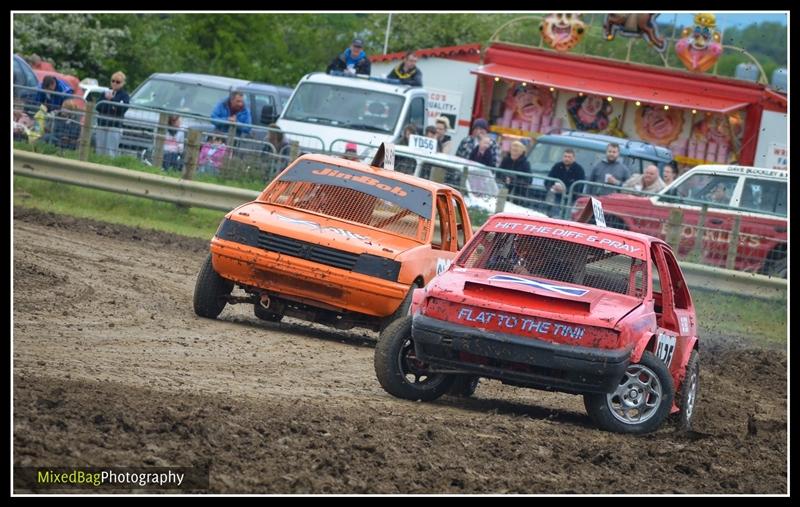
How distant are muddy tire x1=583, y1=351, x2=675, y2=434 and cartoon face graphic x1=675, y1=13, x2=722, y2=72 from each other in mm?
21879

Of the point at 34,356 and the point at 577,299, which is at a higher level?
the point at 577,299

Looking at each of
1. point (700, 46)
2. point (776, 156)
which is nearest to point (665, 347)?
point (776, 156)

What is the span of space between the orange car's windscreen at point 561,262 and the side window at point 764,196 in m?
9.32

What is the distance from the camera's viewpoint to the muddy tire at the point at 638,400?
29.8 ft

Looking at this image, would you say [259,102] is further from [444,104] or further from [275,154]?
[275,154]

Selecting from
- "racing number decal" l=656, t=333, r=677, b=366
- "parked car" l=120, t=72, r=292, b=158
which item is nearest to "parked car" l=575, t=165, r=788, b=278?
"parked car" l=120, t=72, r=292, b=158

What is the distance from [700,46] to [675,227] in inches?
519

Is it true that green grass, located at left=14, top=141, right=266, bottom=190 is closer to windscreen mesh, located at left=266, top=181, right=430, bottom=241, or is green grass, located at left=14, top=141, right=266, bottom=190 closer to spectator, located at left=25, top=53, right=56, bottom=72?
spectator, located at left=25, top=53, right=56, bottom=72

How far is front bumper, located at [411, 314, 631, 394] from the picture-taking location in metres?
8.73

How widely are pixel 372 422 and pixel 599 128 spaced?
76.8ft

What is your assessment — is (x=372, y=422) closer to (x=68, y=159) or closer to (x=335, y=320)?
(x=335, y=320)

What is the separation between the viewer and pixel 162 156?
19531 mm

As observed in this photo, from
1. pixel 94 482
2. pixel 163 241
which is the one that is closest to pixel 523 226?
pixel 94 482

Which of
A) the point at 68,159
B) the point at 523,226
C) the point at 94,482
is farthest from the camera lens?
the point at 68,159
